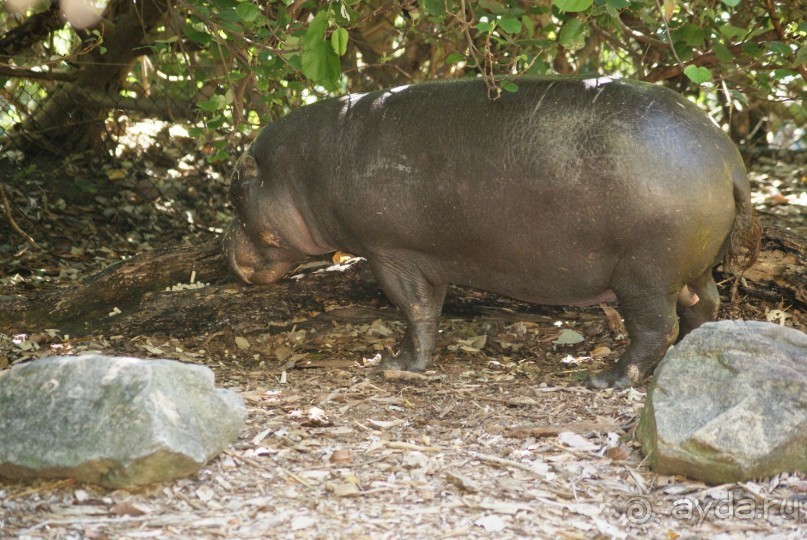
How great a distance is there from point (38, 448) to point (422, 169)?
2407 millimetres

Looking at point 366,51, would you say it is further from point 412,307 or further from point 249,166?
point 412,307

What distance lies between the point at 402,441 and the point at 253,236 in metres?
2.22

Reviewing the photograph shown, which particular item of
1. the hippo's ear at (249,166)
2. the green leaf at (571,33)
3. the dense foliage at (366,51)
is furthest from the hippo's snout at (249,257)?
the green leaf at (571,33)

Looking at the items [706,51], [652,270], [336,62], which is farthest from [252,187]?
[706,51]

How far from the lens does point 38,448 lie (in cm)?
330

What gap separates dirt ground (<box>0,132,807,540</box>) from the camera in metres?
3.19

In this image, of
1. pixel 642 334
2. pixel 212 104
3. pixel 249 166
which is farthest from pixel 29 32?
pixel 642 334

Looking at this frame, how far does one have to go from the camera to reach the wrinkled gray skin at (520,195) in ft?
14.6

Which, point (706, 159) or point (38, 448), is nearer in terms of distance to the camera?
point (38, 448)

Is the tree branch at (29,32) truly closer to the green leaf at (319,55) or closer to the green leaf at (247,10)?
the green leaf at (247,10)

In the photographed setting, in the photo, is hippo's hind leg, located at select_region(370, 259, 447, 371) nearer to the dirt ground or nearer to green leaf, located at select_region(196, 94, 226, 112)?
the dirt ground

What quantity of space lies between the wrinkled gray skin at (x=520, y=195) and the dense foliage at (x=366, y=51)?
296mm

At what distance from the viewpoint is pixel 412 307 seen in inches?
211

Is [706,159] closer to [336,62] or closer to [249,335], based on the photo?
[336,62]
